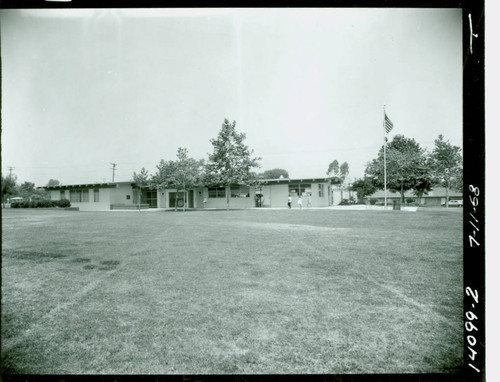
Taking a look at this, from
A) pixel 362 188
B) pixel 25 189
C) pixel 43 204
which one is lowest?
pixel 43 204

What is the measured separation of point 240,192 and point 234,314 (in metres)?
26.2

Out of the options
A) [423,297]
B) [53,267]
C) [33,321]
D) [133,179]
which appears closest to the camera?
[33,321]

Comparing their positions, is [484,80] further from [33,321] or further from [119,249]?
[119,249]

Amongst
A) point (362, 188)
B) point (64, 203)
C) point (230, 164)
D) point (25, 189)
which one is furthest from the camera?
point (362, 188)

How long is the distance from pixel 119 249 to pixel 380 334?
19.9ft

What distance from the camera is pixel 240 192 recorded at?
95.3ft

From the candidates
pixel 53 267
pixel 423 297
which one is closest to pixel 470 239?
pixel 423 297

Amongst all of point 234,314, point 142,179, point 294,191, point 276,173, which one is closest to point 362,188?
point 294,191

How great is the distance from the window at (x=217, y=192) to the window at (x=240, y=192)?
1.08m

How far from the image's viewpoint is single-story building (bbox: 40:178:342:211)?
29.0m

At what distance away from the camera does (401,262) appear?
510cm

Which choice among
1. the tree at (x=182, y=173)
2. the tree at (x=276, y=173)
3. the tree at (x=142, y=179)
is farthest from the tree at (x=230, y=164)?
the tree at (x=276, y=173)

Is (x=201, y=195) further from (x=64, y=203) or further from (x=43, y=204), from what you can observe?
(x=43, y=204)
